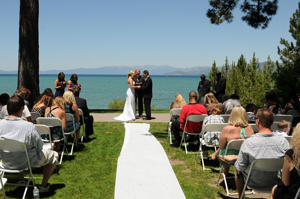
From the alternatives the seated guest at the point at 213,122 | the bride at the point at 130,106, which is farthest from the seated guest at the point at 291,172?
the bride at the point at 130,106

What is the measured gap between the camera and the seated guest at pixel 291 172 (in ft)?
8.88

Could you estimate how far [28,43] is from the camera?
1032cm

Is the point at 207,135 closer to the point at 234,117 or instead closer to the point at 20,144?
the point at 234,117

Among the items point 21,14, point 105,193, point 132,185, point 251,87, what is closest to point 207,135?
point 132,185

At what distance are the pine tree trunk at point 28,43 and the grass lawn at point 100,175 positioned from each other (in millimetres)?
4398

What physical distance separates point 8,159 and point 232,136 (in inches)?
134

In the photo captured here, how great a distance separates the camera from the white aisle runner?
178 inches

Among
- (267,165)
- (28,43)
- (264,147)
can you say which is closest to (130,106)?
(28,43)

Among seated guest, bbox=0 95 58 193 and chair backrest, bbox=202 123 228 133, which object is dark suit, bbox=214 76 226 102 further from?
seated guest, bbox=0 95 58 193

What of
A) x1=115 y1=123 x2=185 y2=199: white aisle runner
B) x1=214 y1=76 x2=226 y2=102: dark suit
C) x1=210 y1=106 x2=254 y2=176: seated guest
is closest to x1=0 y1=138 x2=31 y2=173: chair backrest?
x1=115 y1=123 x2=185 y2=199: white aisle runner

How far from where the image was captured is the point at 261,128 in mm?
3604

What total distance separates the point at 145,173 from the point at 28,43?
24.2 feet

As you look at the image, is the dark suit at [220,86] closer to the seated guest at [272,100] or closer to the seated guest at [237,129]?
the seated guest at [272,100]

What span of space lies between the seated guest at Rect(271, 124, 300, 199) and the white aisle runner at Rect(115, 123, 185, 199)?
1755 mm
